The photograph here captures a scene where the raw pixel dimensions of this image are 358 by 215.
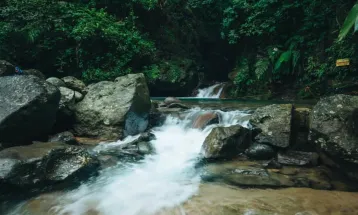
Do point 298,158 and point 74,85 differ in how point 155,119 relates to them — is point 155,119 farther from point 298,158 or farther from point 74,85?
point 298,158

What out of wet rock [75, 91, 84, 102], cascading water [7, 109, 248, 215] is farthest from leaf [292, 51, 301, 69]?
wet rock [75, 91, 84, 102]

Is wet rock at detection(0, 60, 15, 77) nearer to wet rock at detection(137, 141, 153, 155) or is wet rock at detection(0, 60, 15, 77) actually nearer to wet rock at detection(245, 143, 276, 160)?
wet rock at detection(137, 141, 153, 155)

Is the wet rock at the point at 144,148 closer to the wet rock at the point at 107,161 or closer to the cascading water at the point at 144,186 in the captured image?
the cascading water at the point at 144,186

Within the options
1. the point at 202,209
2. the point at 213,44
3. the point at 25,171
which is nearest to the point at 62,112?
the point at 25,171

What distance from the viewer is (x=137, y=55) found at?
448 inches

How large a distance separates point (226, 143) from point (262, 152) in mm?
681

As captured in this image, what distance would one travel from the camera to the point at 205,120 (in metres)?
6.61

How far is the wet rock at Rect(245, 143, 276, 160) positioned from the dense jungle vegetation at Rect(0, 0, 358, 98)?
4.39m

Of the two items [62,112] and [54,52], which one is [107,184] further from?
[54,52]

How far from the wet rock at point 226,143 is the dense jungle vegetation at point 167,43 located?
456cm

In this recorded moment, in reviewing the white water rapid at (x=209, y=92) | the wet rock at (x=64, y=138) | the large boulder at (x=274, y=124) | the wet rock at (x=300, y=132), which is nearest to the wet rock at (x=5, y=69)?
the wet rock at (x=64, y=138)

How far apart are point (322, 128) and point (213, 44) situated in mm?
13596

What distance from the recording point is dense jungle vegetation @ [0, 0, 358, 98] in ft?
28.7

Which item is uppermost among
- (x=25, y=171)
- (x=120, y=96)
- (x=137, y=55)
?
(x=137, y=55)
